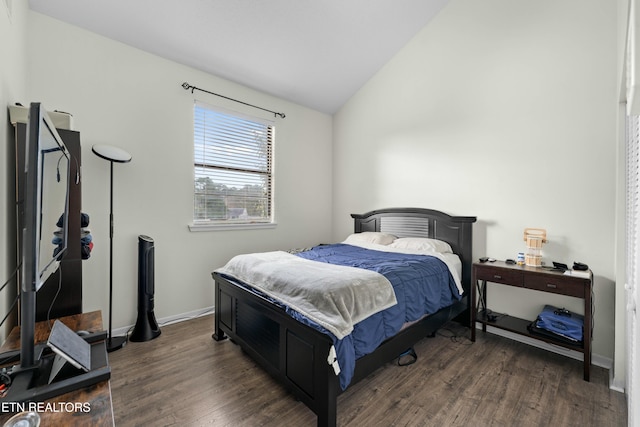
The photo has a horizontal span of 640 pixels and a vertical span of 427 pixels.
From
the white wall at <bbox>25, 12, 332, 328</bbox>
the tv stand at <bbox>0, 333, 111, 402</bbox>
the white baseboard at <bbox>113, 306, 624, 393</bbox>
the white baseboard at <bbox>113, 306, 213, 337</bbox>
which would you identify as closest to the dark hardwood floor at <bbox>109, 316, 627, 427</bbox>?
the white baseboard at <bbox>113, 306, 624, 393</bbox>

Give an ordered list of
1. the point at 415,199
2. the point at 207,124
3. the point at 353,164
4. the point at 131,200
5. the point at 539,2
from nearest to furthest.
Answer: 1. the point at 539,2
2. the point at 131,200
3. the point at 207,124
4. the point at 415,199
5. the point at 353,164

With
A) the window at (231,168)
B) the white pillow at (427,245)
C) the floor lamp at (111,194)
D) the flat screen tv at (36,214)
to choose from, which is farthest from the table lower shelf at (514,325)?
the floor lamp at (111,194)

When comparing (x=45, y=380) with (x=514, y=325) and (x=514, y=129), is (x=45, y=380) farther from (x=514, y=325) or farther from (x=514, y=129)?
(x=514, y=129)

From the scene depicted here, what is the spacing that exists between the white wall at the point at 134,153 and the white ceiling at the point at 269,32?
0.52ft

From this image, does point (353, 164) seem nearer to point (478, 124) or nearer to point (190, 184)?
point (478, 124)

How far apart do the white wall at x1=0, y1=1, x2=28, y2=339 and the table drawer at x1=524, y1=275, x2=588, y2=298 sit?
3488mm

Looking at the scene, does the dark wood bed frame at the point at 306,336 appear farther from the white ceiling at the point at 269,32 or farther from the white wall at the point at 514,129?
the white ceiling at the point at 269,32

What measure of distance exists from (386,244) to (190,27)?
302 cm

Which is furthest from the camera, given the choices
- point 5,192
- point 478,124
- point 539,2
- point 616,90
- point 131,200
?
point 478,124

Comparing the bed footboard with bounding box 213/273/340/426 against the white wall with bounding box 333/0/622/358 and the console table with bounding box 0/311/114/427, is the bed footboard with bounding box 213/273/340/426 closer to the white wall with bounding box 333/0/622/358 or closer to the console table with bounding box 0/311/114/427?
the console table with bounding box 0/311/114/427

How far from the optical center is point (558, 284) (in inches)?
87.2

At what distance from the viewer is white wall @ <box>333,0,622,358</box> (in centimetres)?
235

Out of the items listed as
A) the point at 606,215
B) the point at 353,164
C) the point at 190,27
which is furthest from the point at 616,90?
the point at 190,27

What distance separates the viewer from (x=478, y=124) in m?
3.04
